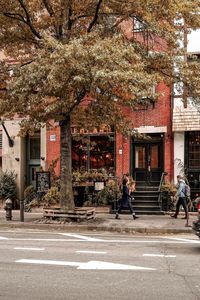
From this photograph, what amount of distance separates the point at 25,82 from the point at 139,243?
5977mm

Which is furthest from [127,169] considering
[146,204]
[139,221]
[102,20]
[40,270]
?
[40,270]

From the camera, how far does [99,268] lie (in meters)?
9.28

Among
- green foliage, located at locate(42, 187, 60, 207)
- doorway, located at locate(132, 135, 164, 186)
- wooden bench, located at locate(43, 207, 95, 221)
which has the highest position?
doorway, located at locate(132, 135, 164, 186)

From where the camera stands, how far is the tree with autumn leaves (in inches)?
574

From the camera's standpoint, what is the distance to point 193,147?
22.3m

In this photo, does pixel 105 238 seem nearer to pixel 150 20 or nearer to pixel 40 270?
pixel 40 270

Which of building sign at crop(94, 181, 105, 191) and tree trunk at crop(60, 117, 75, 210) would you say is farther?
building sign at crop(94, 181, 105, 191)

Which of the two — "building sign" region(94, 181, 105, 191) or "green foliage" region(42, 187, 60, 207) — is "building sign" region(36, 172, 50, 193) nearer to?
"green foliage" region(42, 187, 60, 207)

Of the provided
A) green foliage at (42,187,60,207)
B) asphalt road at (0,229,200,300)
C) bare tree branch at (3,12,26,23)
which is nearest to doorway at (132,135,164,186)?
green foliage at (42,187,60,207)

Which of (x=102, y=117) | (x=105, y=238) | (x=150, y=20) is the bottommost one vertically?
(x=105, y=238)

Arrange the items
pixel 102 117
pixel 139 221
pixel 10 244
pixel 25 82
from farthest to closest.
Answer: pixel 139 221 < pixel 102 117 < pixel 25 82 < pixel 10 244

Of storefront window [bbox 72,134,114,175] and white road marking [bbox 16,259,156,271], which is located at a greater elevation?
storefront window [bbox 72,134,114,175]

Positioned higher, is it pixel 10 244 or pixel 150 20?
pixel 150 20

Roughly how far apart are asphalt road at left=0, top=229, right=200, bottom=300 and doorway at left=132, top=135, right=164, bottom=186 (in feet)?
28.8
